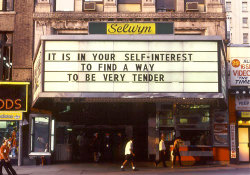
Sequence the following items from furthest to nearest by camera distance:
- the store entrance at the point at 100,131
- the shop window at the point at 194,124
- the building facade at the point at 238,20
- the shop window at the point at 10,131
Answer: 1. the building facade at the point at 238,20
2. the store entrance at the point at 100,131
3. the shop window at the point at 194,124
4. the shop window at the point at 10,131

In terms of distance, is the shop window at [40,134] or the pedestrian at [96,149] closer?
the shop window at [40,134]

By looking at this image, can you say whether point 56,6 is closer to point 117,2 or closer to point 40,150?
point 117,2

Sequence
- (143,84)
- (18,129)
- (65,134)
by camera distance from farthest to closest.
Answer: (65,134) < (18,129) < (143,84)

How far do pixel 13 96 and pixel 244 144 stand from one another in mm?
13995

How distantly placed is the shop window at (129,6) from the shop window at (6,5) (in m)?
6.40

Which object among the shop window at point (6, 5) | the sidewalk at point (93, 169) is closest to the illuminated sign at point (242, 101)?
the sidewalk at point (93, 169)

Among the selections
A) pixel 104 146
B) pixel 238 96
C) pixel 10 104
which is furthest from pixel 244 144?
pixel 10 104

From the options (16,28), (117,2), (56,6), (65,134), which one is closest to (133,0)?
(117,2)

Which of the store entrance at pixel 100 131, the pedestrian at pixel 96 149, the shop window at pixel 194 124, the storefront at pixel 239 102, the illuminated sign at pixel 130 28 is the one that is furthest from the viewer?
the store entrance at pixel 100 131

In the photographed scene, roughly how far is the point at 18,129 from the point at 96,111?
199 inches

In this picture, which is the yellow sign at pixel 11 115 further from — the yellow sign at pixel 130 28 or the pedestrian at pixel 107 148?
the yellow sign at pixel 130 28

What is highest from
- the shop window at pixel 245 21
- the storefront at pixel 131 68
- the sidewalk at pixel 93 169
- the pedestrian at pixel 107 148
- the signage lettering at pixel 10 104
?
the shop window at pixel 245 21

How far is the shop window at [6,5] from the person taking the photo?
81.5 ft

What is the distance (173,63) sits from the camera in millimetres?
18578
